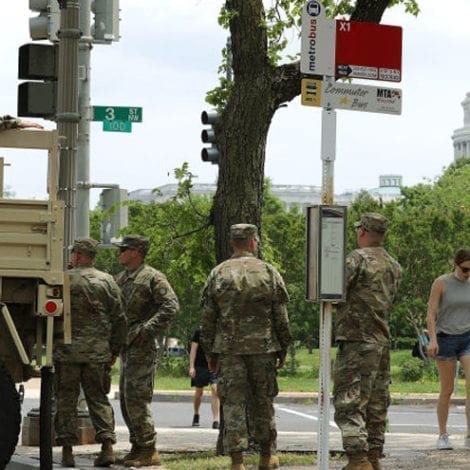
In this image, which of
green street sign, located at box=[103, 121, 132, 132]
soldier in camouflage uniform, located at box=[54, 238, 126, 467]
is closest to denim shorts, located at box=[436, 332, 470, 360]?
soldier in camouflage uniform, located at box=[54, 238, 126, 467]

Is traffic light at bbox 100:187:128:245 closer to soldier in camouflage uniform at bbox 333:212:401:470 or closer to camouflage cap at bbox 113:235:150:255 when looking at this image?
camouflage cap at bbox 113:235:150:255

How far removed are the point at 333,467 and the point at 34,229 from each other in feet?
10.0

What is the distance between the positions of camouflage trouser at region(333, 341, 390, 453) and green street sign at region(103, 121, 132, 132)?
4.95 meters

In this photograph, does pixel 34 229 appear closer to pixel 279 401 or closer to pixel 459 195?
pixel 279 401

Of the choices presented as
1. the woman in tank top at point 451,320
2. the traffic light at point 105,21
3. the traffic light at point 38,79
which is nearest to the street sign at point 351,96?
the woman in tank top at point 451,320

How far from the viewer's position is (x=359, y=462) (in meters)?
11.4

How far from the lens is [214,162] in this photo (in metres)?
15.8

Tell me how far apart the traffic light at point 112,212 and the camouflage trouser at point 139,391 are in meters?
3.11

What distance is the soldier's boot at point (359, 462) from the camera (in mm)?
11328

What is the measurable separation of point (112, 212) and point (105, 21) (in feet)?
6.06

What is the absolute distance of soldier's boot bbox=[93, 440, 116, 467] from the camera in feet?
41.8

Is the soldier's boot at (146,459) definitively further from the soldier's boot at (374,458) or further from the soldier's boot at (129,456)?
the soldier's boot at (374,458)

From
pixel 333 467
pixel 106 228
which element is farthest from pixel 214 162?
pixel 333 467

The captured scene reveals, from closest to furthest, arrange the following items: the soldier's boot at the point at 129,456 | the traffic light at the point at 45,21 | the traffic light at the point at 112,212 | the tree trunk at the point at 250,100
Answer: the soldier's boot at the point at 129,456
the tree trunk at the point at 250,100
the traffic light at the point at 45,21
the traffic light at the point at 112,212
